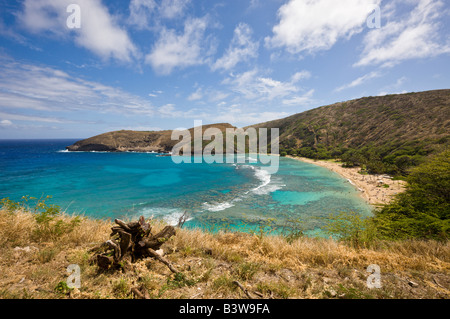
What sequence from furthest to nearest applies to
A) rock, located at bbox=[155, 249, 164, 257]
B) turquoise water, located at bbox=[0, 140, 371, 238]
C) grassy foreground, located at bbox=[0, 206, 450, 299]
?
turquoise water, located at bbox=[0, 140, 371, 238], rock, located at bbox=[155, 249, 164, 257], grassy foreground, located at bbox=[0, 206, 450, 299]

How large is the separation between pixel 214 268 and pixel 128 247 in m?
2.11

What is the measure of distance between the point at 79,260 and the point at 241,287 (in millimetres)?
3722

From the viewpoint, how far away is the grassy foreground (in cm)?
337

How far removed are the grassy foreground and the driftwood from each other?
18 cm

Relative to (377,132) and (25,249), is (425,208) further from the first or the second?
(377,132)

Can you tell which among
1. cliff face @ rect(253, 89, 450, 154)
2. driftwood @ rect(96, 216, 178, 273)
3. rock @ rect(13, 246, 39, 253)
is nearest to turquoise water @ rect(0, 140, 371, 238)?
driftwood @ rect(96, 216, 178, 273)

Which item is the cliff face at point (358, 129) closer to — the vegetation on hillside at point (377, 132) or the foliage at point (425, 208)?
the vegetation on hillside at point (377, 132)

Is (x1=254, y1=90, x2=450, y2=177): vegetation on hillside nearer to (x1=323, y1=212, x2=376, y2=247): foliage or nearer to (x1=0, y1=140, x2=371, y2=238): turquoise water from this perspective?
(x1=0, y1=140, x2=371, y2=238): turquoise water

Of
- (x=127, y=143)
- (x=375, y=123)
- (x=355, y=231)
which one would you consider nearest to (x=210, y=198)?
(x=355, y=231)

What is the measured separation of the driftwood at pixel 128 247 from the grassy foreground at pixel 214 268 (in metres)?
0.18

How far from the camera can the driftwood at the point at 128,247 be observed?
12.8ft

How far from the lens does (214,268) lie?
4355 mm

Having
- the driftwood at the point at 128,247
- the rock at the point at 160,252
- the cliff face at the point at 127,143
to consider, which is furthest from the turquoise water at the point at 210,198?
the cliff face at the point at 127,143
